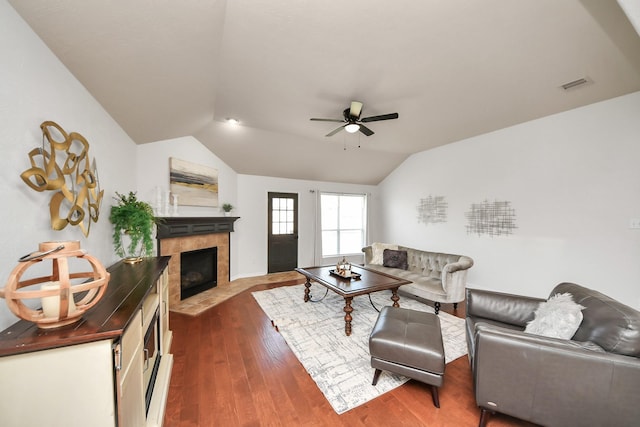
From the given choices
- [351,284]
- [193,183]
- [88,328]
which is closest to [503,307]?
[351,284]

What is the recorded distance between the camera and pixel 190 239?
152 inches

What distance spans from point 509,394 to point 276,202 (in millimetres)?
4935

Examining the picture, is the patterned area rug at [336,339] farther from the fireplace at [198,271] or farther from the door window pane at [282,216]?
the door window pane at [282,216]

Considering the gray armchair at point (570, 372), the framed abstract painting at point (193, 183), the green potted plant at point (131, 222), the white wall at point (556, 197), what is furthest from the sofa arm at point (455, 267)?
the framed abstract painting at point (193, 183)

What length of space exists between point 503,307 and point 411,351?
1061 mm

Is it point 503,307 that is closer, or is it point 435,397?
point 435,397

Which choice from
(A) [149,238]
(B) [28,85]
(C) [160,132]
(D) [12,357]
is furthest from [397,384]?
(C) [160,132]

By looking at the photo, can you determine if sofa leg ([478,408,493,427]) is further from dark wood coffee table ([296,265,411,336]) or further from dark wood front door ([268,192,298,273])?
dark wood front door ([268,192,298,273])

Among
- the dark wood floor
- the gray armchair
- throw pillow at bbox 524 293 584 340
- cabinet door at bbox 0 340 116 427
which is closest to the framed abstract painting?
the dark wood floor

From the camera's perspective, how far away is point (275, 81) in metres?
2.68

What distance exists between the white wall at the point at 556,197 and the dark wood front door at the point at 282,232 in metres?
3.34

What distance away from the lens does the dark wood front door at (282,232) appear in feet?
18.1

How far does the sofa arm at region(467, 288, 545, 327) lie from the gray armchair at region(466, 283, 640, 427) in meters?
0.48

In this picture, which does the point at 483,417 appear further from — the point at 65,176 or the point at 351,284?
the point at 65,176
